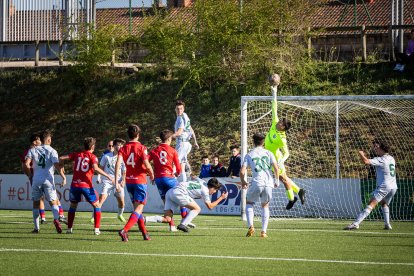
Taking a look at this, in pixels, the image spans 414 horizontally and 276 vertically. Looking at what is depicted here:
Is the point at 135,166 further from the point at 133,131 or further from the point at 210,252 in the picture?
the point at 210,252

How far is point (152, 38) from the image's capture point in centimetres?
3750

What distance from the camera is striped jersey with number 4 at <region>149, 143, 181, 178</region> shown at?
677 inches

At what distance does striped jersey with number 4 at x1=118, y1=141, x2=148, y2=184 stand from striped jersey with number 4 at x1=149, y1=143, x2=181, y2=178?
59.8 inches

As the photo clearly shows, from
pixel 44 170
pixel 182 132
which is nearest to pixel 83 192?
pixel 44 170

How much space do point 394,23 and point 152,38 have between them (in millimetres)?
10445

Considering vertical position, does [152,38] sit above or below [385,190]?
above

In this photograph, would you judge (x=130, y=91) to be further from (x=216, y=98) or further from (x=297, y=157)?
(x=297, y=157)

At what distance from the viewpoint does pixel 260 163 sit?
1647cm

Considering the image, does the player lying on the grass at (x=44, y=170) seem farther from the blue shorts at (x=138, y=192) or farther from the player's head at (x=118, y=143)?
the blue shorts at (x=138, y=192)

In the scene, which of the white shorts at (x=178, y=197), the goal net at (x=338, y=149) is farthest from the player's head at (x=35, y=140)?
the goal net at (x=338, y=149)

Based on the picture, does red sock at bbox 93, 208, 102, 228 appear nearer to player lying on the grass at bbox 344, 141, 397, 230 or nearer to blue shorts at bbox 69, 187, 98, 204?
blue shorts at bbox 69, 187, 98, 204

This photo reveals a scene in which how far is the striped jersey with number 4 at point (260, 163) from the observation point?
16438mm

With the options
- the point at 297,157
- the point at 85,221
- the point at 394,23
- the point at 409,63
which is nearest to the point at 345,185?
the point at 297,157

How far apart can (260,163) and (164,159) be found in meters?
2.08
